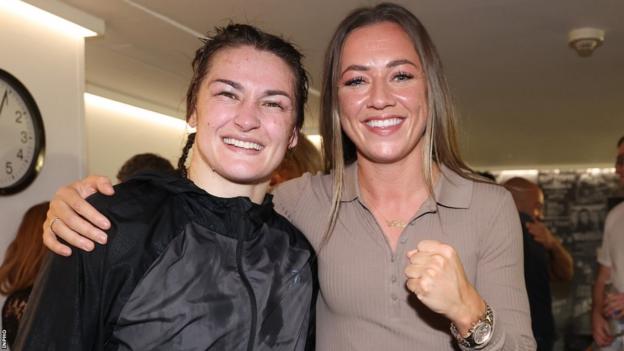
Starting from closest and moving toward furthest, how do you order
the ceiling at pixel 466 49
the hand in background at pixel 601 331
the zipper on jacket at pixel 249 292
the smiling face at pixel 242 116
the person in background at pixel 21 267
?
1. the zipper on jacket at pixel 249 292
2. the smiling face at pixel 242 116
3. the person in background at pixel 21 267
4. the ceiling at pixel 466 49
5. the hand in background at pixel 601 331

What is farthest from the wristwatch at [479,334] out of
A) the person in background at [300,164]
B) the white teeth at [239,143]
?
the person in background at [300,164]

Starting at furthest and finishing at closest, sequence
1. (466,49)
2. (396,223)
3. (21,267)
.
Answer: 1. (466,49)
2. (21,267)
3. (396,223)

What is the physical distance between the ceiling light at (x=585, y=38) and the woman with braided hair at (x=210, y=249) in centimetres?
286

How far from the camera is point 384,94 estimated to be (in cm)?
163

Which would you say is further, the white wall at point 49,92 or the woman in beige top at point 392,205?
the white wall at point 49,92

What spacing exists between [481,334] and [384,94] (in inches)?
26.0

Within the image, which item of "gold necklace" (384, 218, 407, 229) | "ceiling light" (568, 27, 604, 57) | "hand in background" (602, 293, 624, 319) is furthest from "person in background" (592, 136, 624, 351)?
"gold necklace" (384, 218, 407, 229)

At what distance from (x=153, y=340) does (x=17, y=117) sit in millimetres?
2320

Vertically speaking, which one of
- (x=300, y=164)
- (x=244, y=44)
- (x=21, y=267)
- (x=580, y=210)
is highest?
(x=244, y=44)

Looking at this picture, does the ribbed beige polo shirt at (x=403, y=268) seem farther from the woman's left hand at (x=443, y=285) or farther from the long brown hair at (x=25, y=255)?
the long brown hair at (x=25, y=255)

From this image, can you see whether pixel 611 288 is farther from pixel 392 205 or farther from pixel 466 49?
pixel 392 205

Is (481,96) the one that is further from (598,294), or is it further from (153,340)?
(153,340)

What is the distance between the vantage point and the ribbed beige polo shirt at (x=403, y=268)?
154 cm

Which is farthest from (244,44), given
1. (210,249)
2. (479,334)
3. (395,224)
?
(479,334)
